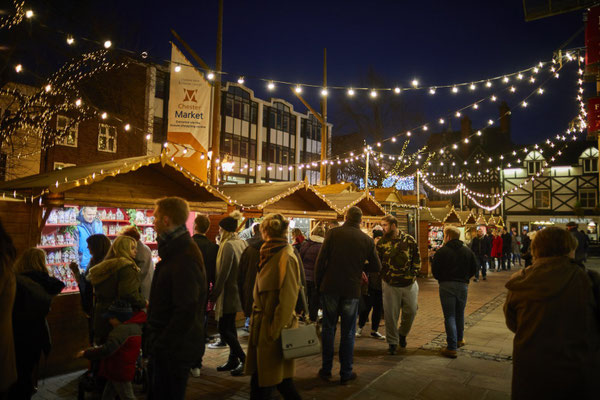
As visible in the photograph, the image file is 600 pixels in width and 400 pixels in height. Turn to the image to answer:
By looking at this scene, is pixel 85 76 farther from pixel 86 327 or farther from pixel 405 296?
pixel 405 296

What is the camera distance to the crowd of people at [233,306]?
98.3 inches

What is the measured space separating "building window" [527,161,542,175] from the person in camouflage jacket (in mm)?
37894

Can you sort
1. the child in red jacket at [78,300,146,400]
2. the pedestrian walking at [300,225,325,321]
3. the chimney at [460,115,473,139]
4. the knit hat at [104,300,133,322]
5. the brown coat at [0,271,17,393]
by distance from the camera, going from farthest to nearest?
the chimney at [460,115,473,139], the pedestrian walking at [300,225,325,321], the knit hat at [104,300,133,322], the child in red jacket at [78,300,146,400], the brown coat at [0,271,17,393]

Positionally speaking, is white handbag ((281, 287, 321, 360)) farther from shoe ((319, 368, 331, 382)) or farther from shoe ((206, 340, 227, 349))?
shoe ((206, 340, 227, 349))

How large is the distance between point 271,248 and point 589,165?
41174mm

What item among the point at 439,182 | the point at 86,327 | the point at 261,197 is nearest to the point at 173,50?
the point at 261,197

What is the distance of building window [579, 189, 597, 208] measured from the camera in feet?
113

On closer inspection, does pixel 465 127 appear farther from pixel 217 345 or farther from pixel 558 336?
pixel 558 336

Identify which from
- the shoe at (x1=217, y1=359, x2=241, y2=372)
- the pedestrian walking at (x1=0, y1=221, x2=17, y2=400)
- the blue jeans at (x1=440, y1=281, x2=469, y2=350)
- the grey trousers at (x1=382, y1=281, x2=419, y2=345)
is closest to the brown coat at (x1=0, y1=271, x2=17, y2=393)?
the pedestrian walking at (x1=0, y1=221, x2=17, y2=400)

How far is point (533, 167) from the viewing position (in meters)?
37.5

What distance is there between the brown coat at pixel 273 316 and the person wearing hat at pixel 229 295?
1.68m

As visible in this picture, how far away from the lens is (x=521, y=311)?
269cm

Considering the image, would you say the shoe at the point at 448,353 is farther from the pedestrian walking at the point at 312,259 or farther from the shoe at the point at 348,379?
the pedestrian walking at the point at 312,259

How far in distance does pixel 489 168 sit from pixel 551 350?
41852 millimetres
